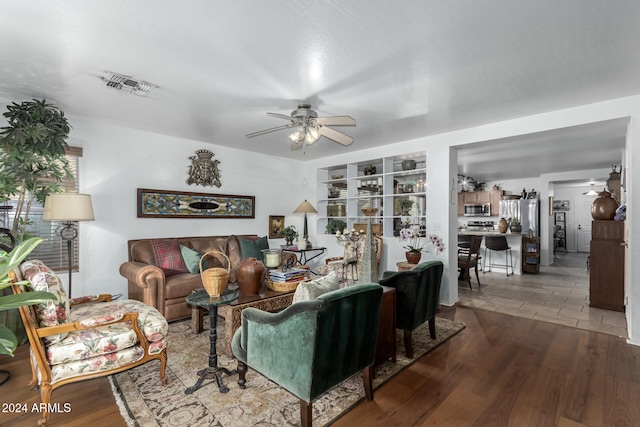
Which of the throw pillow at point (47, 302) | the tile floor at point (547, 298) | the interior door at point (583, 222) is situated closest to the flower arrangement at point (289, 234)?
the tile floor at point (547, 298)

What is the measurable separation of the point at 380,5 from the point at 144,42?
5.25 ft

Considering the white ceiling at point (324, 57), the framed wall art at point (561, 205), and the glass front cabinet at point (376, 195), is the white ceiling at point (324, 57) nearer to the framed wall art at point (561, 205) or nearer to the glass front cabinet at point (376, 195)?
the glass front cabinet at point (376, 195)

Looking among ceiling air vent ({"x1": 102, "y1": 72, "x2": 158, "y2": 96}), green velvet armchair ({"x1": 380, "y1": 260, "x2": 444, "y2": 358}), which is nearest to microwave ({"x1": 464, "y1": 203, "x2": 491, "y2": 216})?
green velvet armchair ({"x1": 380, "y1": 260, "x2": 444, "y2": 358})

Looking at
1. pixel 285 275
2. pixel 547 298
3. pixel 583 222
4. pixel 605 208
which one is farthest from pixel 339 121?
pixel 583 222

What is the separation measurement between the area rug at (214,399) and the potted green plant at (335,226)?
314cm

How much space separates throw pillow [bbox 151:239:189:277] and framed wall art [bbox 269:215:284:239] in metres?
1.94

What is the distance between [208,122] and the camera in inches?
150

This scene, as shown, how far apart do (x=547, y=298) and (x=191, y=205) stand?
18.6 ft

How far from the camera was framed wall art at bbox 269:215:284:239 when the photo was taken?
582cm

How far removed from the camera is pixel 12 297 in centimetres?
114

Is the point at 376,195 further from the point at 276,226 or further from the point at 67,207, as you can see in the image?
the point at 67,207

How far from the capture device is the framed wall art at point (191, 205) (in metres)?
4.30

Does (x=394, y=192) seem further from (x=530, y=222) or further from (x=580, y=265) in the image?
(x=580, y=265)

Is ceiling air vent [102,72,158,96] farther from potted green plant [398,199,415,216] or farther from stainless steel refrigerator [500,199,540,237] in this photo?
stainless steel refrigerator [500,199,540,237]
